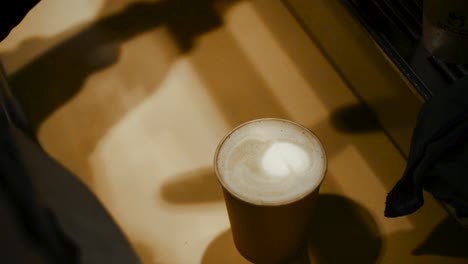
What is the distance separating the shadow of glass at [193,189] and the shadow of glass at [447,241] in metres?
0.25

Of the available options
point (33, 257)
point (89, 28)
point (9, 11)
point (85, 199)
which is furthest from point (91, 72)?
point (33, 257)

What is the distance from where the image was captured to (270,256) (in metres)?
0.68

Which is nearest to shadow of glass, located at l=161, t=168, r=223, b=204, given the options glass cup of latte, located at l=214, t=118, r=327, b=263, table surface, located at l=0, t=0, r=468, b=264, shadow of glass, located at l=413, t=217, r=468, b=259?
table surface, located at l=0, t=0, r=468, b=264

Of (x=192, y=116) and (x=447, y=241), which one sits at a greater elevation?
(x=192, y=116)

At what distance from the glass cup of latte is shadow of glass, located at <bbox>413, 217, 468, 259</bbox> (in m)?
0.16

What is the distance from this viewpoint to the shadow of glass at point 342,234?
2.28 feet

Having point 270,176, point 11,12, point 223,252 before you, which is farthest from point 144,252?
point 11,12

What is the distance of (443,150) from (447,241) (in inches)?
7.7

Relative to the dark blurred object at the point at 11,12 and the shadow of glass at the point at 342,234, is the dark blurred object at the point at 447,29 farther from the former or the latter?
the dark blurred object at the point at 11,12

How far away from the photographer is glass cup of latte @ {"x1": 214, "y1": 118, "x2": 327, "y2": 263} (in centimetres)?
58

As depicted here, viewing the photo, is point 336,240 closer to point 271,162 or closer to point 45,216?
point 271,162

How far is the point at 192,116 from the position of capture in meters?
0.84

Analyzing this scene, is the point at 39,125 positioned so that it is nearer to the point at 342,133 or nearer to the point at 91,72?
the point at 91,72

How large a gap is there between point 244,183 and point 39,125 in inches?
14.7
